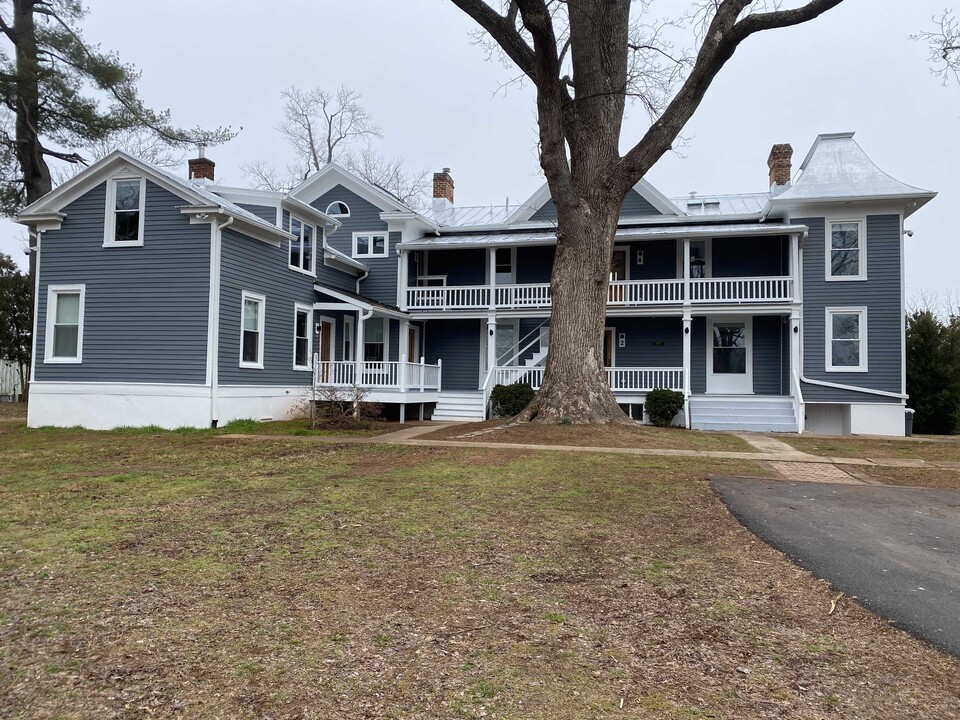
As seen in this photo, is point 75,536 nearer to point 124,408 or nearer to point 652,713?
point 652,713

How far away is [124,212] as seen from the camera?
15992 millimetres

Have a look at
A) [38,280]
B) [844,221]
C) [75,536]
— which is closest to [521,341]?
[844,221]

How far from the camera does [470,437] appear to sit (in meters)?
12.8

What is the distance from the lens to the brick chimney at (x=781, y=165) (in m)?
22.5

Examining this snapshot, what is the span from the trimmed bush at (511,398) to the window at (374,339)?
4.79 m

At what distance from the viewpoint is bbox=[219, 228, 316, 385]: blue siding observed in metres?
15.8

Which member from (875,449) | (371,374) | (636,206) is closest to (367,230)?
(371,374)

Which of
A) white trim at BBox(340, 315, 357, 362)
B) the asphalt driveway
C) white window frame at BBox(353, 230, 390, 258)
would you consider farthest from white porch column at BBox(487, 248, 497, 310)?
the asphalt driveway

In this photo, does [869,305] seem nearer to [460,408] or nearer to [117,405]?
[460,408]

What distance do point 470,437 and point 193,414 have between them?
6610 mm

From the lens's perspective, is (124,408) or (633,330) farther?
(633,330)

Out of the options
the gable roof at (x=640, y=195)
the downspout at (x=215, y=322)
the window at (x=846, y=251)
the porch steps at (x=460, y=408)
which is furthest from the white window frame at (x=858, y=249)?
the downspout at (x=215, y=322)

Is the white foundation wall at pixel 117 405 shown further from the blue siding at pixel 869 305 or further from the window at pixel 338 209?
the blue siding at pixel 869 305

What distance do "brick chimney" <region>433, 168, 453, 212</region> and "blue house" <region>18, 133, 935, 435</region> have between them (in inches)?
3.3
